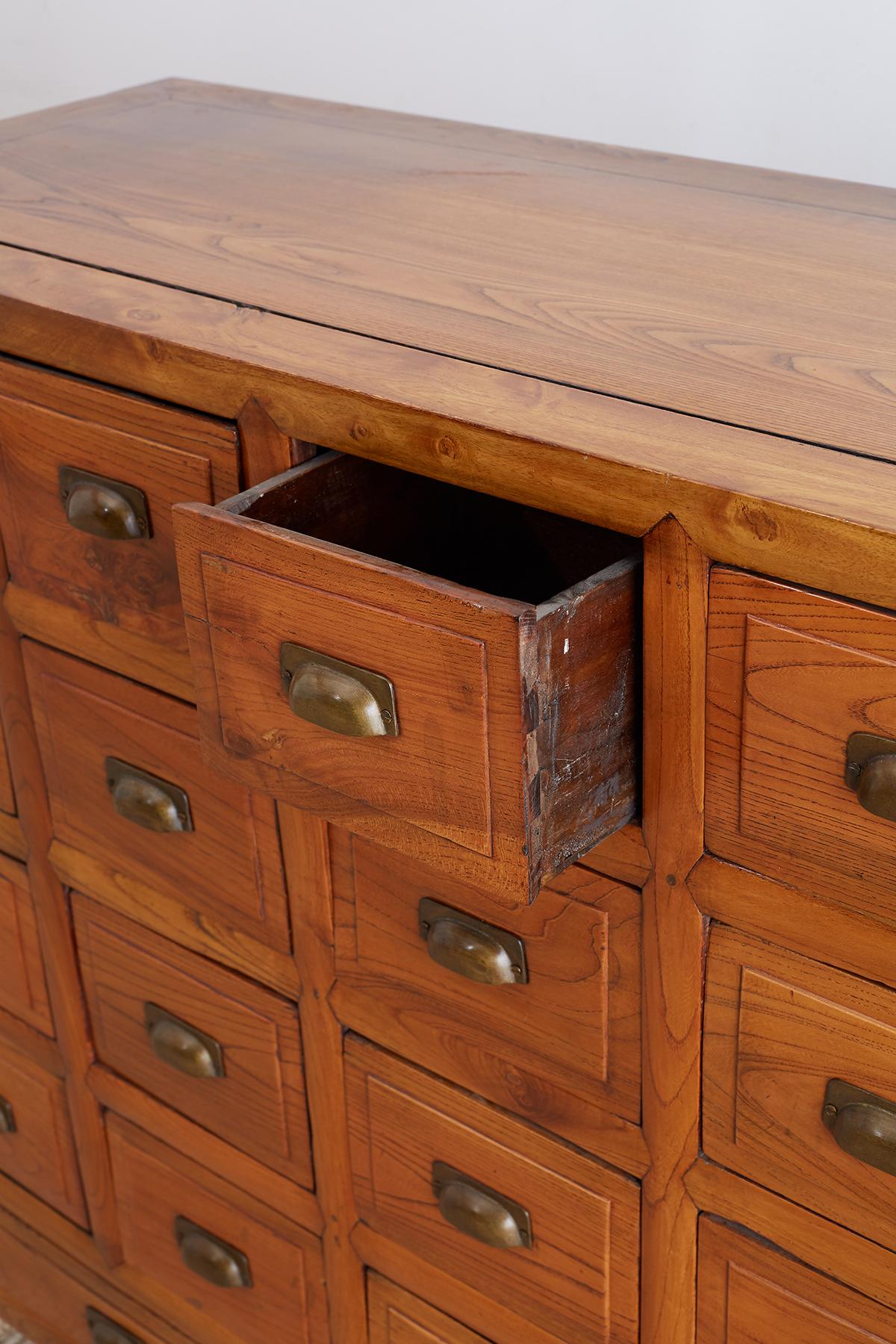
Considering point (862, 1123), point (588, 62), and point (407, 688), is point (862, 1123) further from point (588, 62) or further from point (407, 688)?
point (588, 62)

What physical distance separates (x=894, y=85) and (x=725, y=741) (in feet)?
2.48

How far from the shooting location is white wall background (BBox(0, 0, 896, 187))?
1.43 meters

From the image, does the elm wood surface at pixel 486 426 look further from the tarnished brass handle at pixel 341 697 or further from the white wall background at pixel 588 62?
the white wall background at pixel 588 62

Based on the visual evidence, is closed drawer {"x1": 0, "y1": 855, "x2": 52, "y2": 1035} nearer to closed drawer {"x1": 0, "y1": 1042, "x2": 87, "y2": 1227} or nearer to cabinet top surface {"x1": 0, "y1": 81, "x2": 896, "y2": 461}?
closed drawer {"x1": 0, "y1": 1042, "x2": 87, "y2": 1227}

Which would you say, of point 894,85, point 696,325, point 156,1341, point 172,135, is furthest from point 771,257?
point 156,1341

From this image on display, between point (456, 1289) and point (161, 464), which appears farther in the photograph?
point (456, 1289)

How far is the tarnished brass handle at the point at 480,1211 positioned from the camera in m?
1.22

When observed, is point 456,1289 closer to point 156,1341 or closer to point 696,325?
point 156,1341

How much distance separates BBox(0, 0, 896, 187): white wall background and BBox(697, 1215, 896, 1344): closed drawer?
0.93 m

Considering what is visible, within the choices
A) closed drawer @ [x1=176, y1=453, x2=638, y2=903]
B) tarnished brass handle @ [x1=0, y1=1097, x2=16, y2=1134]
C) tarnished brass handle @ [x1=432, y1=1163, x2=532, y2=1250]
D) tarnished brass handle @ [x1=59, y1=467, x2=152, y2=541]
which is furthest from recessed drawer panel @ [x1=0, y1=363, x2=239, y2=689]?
tarnished brass handle @ [x1=0, y1=1097, x2=16, y2=1134]

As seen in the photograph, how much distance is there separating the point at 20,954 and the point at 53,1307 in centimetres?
48

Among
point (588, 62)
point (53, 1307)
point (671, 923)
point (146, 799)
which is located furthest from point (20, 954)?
point (588, 62)

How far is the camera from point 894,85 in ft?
4.60

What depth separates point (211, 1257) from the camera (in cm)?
153
